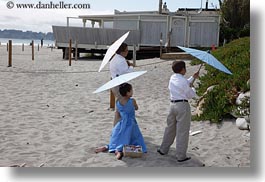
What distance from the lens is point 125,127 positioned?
4.45 m

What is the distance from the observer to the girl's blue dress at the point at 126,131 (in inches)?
174

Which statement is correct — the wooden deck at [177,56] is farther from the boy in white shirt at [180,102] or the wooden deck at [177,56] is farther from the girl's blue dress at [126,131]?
the boy in white shirt at [180,102]

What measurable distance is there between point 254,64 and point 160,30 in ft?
50.5

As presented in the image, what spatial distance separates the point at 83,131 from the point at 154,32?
14802mm

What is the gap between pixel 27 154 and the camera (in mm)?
4449

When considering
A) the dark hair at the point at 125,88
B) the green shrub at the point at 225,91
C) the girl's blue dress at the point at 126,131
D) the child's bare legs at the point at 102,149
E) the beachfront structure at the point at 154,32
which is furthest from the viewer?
the beachfront structure at the point at 154,32

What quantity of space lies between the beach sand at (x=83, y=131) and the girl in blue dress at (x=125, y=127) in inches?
5.1

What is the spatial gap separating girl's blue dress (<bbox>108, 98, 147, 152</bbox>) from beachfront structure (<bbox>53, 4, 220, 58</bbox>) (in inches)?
565

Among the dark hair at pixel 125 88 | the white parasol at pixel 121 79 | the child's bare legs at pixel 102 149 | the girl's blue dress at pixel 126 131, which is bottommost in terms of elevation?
the child's bare legs at pixel 102 149

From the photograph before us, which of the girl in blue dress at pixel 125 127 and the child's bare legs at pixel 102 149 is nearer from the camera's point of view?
the girl in blue dress at pixel 125 127

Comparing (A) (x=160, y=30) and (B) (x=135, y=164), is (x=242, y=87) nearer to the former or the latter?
(B) (x=135, y=164)

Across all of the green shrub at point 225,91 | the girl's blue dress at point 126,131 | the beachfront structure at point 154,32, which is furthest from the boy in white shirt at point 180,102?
the beachfront structure at point 154,32

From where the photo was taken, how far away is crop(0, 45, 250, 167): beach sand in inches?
171

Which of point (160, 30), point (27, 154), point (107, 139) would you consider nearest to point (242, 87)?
point (107, 139)
